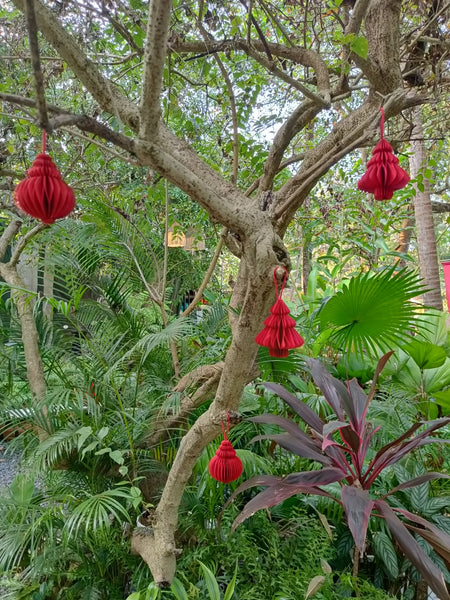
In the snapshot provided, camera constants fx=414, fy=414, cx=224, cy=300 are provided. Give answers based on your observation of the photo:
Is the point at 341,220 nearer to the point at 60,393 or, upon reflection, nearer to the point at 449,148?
the point at 449,148

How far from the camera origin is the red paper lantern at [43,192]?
730 millimetres

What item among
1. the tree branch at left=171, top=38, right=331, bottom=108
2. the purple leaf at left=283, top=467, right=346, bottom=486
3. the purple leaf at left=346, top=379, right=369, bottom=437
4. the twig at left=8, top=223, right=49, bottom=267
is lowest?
the purple leaf at left=283, top=467, right=346, bottom=486

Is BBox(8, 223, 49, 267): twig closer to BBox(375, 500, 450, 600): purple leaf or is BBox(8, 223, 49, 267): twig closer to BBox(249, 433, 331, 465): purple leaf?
BBox(249, 433, 331, 465): purple leaf

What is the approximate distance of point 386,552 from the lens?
1.27 m

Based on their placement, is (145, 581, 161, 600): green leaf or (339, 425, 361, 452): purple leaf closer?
(145, 581, 161, 600): green leaf

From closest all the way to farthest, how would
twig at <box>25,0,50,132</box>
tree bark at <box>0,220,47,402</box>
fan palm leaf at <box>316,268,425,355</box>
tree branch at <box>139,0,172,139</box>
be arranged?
twig at <box>25,0,50,132</box> → tree branch at <box>139,0,172,139</box> → fan palm leaf at <box>316,268,425,355</box> → tree bark at <box>0,220,47,402</box>

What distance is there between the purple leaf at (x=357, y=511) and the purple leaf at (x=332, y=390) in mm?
292

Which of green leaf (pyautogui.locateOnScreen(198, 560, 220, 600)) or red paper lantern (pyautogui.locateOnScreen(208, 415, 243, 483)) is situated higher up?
red paper lantern (pyautogui.locateOnScreen(208, 415, 243, 483))

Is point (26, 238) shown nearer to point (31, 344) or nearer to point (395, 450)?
point (31, 344)

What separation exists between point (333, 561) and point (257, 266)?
122cm

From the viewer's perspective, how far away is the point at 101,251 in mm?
1888

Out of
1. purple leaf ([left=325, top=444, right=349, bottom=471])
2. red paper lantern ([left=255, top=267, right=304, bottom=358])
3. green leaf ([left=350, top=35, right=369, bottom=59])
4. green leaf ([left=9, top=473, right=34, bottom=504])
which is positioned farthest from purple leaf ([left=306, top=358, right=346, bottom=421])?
green leaf ([left=9, top=473, right=34, bottom=504])

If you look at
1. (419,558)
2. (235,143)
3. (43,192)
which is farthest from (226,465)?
(235,143)

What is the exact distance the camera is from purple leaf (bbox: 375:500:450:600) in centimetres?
99
